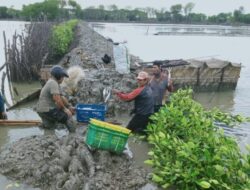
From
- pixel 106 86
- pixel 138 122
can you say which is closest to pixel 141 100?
pixel 138 122

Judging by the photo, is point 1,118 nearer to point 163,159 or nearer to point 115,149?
point 115,149

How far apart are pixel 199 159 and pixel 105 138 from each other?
7.05 ft

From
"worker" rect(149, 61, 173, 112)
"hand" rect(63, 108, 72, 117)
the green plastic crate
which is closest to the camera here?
the green plastic crate

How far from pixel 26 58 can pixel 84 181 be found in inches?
463

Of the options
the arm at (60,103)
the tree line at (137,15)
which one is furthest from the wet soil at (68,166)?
the tree line at (137,15)

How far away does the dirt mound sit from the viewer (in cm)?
585

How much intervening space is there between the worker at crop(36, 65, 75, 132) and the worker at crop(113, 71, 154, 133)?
1.17 meters

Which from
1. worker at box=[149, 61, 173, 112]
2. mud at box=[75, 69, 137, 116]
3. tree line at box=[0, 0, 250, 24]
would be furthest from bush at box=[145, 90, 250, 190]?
tree line at box=[0, 0, 250, 24]

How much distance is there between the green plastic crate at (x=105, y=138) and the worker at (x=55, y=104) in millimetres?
1686

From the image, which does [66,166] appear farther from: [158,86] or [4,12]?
[4,12]

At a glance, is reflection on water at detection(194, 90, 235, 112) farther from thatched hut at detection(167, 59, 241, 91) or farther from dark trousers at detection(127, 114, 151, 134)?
dark trousers at detection(127, 114, 151, 134)

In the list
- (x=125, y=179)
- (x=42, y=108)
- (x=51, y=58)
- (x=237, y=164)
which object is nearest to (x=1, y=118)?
(x=42, y=108)

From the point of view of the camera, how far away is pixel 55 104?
8414 millimetres

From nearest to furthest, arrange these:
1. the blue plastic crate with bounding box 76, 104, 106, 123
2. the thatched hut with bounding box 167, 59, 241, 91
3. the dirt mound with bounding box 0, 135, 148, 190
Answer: the dirt mound with bounding box 0, 135, 148, 190 < the blue plastic crate with bounding box 76, 104, 106, 123 < the thatched hut with bounding box 167, 59, 241, 91
